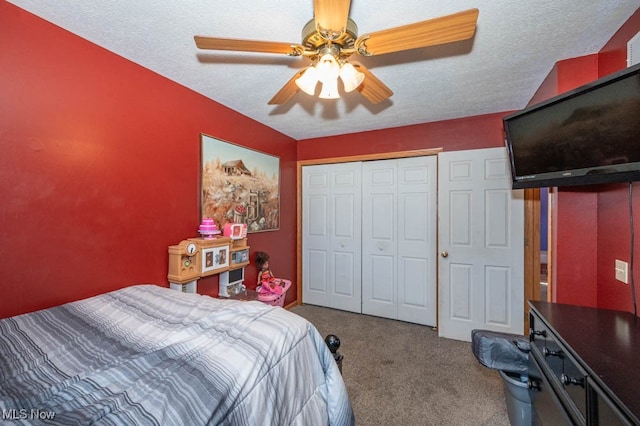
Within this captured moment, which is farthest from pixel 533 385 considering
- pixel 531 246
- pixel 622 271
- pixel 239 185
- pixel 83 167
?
pixel 83 167

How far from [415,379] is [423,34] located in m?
2.31

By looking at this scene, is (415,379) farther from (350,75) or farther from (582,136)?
(350,75)

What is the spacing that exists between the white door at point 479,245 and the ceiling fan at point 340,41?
6.07ft

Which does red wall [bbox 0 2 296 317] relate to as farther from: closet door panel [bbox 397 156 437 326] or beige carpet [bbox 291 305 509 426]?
closet door panel [bbox 397 156 437 326]

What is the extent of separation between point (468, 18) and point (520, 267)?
245cm

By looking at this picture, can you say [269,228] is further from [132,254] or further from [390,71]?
[390,71]

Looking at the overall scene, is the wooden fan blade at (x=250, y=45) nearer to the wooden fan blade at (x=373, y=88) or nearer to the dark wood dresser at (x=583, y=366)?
the wooden fan blade at (x=373, y=88)

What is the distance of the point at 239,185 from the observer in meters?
2.78

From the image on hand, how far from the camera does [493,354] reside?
5.29 ft

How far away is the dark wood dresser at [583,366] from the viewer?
2.52ft

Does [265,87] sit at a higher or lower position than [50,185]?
A: higher

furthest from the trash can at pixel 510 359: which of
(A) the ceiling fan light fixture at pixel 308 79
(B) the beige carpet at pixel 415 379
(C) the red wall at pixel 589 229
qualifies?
(A) the ceiling fan light fixture at pixel 308 79

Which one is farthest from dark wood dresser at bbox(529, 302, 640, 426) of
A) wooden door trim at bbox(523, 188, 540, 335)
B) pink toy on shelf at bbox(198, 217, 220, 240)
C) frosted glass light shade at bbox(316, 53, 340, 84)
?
pink toy on shelf at bbox(198, 217, 220, 240)

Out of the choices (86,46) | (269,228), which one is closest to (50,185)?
(86,46)
